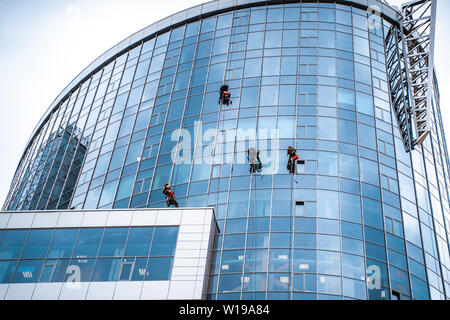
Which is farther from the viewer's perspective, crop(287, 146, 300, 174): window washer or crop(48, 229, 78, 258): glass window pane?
crop(287, 146, 300, 174): window washer

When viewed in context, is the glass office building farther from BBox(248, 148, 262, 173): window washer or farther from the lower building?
the lower building

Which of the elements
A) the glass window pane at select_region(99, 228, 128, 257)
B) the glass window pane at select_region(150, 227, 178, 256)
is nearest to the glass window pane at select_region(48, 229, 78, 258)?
the glass window pane at select_region(99, 228, 128, 257)

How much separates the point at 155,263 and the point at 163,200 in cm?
946

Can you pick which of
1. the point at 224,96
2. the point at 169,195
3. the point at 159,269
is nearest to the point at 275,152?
the point at 224,96

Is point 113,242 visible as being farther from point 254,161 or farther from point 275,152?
point 275,152

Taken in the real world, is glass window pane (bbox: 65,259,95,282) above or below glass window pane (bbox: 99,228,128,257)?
below

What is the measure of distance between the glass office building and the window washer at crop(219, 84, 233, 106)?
58 cm

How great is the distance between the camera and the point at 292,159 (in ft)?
125

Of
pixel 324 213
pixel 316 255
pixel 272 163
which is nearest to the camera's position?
pixel 316 255

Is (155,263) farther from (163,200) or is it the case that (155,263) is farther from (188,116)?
(188,116)

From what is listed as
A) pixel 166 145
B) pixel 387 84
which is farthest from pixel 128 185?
pixel 387 84

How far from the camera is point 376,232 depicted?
35.3 metres

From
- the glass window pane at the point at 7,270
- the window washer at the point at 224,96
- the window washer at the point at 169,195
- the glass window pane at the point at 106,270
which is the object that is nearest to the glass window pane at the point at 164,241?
the glass window pane at the point at 106,270

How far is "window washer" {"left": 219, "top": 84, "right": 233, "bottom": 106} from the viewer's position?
4252 centimetres
